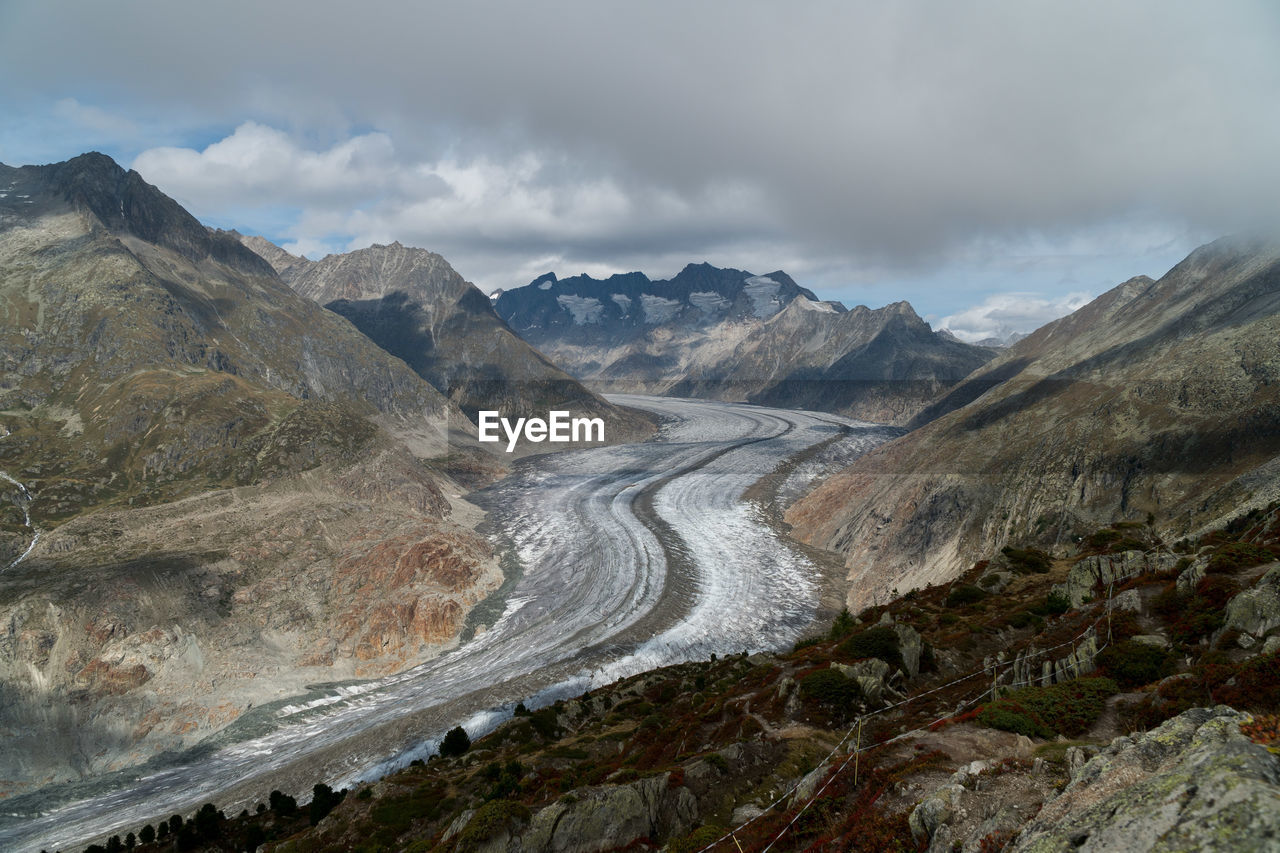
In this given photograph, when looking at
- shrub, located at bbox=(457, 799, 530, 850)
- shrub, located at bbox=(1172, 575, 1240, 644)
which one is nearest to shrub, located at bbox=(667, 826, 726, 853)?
shrub, located at bbox=(457, 799, 530, 850)

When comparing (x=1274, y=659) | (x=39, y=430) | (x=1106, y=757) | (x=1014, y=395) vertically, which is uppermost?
(x=39, y=430)

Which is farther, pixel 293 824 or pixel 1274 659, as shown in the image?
pixel 293 824

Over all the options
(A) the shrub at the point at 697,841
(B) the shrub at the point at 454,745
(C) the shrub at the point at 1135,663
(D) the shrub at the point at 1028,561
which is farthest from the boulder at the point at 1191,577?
(B) the shrub at the point at 454,745

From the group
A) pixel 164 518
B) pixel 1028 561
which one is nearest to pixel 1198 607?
pixel 1028 561

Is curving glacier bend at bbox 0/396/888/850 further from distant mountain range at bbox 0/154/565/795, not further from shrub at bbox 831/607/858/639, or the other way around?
shrub at bbox 831/607/858/639

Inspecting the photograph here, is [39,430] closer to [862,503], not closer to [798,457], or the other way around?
[862,503]

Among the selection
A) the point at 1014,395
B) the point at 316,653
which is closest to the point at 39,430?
the point at 316,653

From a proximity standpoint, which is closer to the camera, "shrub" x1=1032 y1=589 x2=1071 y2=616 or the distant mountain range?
"shrub" x1=1032 y1=589 x2=1071 y2=616
